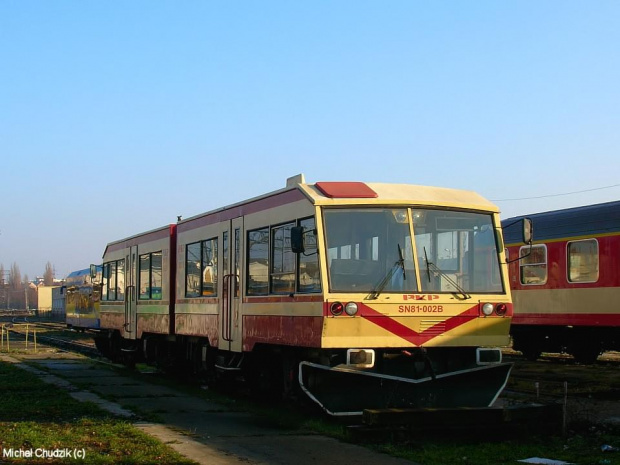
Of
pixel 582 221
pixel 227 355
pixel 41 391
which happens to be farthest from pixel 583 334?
pixel 41 391

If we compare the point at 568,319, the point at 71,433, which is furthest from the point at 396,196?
the point at 568,319

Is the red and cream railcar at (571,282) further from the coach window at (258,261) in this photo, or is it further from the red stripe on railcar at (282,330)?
the red stripe on railcar at (282,330)

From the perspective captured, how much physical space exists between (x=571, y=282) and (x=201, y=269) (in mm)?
9066

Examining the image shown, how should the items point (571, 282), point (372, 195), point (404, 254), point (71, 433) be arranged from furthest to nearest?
point (571, 282)
point (372, 195)
point (404, 254)
point (71, 433)

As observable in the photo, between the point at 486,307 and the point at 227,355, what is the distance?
5200 millimetres

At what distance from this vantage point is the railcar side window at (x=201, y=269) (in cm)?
1509

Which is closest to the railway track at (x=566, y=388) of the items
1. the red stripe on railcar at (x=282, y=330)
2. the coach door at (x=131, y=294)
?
the red stripe on railcar at (x=282, y=330)

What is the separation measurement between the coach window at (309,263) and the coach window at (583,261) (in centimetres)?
1020

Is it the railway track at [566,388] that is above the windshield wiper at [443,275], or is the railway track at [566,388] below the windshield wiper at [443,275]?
below

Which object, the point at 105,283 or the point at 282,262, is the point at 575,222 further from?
the point at 105,283

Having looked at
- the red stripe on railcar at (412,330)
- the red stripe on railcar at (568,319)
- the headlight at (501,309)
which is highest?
the headlight at (501,309)

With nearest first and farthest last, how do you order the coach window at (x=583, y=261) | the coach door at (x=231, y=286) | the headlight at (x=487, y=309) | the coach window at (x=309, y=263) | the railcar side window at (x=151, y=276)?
1. the coach window at (x=309, y=263)
2. the headlight at (x=487, y=309)
3. the coach door at (x=231, y=286)
4. the railcar side window at (x=151, y=276)
5. the coach window at (x=583, y=261)

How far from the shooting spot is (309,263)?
433 inches

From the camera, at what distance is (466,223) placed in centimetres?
1159
